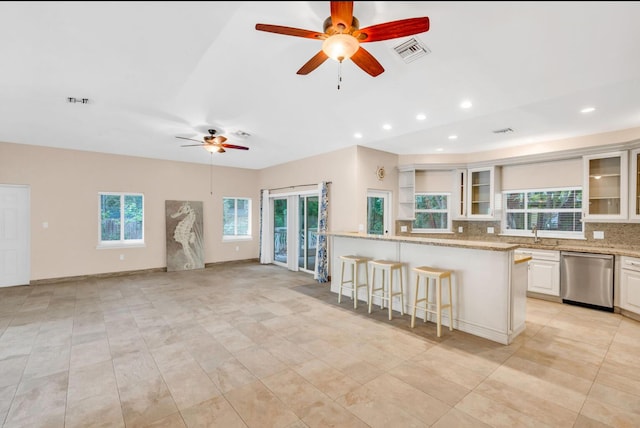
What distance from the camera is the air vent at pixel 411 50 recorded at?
A: 97.8 inches

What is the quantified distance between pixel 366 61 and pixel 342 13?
0.60 meters

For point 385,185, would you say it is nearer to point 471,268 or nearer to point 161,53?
point 471,268

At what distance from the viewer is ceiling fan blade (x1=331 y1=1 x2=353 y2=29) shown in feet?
5.97

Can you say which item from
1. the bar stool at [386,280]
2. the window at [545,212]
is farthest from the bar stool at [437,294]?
the window at [545,212]

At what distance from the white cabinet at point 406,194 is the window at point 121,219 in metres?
6.32

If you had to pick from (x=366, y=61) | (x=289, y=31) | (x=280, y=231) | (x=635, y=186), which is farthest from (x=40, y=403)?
(x=635, y=186)

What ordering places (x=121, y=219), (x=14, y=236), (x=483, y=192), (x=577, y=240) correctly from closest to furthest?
1. (x=577, y=240)
2. (x=14, y=236)
3. (x=483, y=192)
4. (x=121, y=219)

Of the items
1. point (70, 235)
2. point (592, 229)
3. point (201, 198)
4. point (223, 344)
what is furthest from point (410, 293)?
point (70, 235)

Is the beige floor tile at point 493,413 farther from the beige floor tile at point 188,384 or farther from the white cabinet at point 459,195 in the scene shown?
the white cabinet at point 459,195

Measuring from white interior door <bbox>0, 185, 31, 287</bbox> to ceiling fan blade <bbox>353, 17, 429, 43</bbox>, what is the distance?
24.9ft

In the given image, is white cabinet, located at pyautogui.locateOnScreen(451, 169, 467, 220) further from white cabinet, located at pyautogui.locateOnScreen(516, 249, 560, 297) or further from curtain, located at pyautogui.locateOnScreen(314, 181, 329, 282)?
curtain, located at pyautogui.locateOnScreen(314, 181, 329, 282)

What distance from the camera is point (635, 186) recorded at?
4477 mm

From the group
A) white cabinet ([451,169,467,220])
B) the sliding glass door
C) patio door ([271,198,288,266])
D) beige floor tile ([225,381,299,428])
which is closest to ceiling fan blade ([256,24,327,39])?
beige floor tile ([225,381,299,428])

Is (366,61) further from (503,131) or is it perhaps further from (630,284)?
(630,284)
